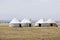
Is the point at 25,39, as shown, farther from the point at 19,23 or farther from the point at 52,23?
the point at 52,23

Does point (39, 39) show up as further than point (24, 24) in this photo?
No

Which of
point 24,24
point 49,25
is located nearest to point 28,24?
point 24,24

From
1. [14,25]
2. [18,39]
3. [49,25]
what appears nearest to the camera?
[18,39]

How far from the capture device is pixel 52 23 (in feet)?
138

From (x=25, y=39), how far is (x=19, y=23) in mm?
19231

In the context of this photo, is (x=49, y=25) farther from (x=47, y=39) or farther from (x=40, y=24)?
(x=47, y=39)

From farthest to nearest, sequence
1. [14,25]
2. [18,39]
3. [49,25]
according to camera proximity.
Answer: [49,25] < [14,25] < [18,39]

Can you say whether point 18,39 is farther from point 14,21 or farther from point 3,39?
point 14,21

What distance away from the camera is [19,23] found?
39.7 meters

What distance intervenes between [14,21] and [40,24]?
5681 mm

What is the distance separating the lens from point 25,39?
20.6m

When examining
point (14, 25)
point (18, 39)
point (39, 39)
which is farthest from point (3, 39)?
point (14, 25)

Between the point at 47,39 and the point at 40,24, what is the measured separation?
2085cm

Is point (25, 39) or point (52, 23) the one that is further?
point (52, 23)
